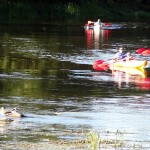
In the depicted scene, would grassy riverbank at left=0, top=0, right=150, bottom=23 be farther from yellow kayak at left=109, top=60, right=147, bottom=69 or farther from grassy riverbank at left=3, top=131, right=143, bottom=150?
grassy riverbank at left=3, top=131, right=143, bottom=150

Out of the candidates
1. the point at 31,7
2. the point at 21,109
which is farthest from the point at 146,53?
the point at 31,7

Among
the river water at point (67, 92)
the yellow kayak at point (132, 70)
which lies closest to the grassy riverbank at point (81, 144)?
the river water at point (67, 92)

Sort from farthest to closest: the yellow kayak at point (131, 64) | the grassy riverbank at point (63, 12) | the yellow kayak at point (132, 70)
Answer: the grassy riverbank at point (63, 12) < the yellow kayak at point (131, 64) < the yellow kayak at point (132, 70)

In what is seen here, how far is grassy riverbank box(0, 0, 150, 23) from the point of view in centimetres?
7744

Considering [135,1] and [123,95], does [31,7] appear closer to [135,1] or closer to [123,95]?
[135,1]

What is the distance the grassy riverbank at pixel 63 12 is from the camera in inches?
3049

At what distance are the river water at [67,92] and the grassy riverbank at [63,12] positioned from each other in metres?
22.1

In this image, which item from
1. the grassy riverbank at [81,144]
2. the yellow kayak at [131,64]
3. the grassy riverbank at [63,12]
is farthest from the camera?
the grassy riverbank at [63,12]

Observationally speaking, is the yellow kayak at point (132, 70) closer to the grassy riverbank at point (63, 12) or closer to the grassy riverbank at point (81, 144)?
the grassy riverbank at point (81, 144)

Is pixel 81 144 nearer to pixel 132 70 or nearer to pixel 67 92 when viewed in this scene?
pixel 67 92

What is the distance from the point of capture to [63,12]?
85.1 meters

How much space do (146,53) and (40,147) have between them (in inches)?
1154

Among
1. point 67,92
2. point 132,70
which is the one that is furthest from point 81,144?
point 132,70

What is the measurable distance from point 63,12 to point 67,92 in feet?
188
